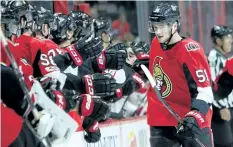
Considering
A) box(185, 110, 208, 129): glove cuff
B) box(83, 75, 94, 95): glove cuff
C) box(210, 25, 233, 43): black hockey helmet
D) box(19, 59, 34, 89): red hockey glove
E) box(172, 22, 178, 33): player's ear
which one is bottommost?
box(210, 25, 233, 43): black hockey helmet

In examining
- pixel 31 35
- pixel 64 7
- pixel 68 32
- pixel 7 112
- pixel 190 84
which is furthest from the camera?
pixel 64 7

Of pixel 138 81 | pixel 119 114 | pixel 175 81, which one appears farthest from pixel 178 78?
pixel 119 114

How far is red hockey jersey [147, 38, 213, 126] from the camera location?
4277 mm

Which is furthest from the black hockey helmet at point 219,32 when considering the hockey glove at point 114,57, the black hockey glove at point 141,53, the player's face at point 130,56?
the hockey glove at point 114,57

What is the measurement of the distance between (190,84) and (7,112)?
54.2 inches

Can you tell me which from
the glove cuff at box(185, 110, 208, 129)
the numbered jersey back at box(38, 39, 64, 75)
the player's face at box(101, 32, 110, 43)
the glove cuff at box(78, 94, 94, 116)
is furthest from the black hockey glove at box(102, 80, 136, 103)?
the glove cuff at box(78, 94, 94, 116)

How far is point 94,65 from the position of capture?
559 cm

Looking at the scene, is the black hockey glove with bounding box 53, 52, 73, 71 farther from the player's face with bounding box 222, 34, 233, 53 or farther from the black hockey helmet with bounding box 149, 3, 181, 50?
the player's face with bounding box 222, 34, 233, 53

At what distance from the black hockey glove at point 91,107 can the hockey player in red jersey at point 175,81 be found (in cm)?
51

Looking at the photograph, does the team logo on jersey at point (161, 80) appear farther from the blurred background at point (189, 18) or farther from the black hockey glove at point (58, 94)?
the blurred background at point (189, 18)

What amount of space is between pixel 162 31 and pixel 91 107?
33.6 inches

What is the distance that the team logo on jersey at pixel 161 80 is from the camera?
4.55 meters

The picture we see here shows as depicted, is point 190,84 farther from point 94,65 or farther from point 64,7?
point 64,7

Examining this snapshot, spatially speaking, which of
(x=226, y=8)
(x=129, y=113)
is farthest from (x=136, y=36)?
(x=129, y=113)
